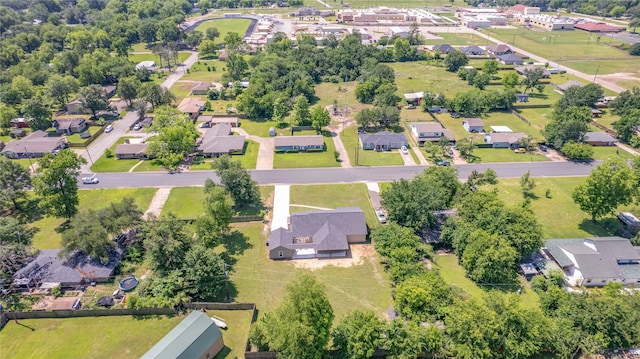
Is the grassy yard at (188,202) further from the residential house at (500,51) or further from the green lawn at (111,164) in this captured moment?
the residential house at (500,51)

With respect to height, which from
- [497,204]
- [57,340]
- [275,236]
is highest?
[497,204]

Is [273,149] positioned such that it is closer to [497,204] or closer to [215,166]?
[215,166]

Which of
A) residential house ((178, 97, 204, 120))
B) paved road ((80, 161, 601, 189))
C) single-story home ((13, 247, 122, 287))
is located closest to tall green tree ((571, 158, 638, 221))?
paved road ((80, 161, 601, 189))

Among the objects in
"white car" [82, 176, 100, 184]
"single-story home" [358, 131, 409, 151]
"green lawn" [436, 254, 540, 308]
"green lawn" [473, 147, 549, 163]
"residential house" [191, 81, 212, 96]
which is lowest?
"green lawn" [436, 254, 540, 308]

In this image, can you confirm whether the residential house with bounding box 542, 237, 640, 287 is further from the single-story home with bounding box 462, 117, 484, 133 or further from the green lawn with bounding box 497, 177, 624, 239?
the single-story home with bounding box 462, 117, 484, 133

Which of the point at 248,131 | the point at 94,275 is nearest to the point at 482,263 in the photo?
the point at 94,275

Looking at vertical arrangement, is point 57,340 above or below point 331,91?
below
